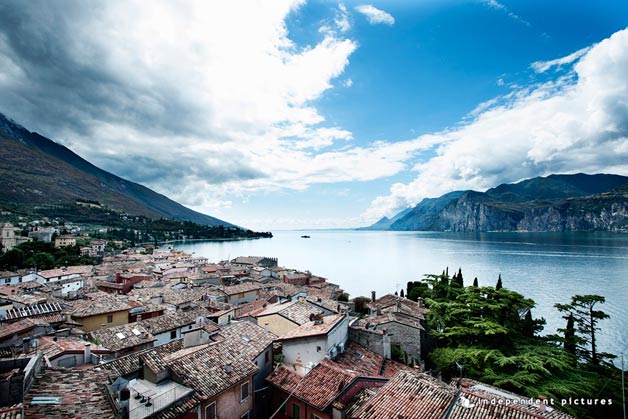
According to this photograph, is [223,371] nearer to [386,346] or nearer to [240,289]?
[386,346]

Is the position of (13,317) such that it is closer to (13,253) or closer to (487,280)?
(13,253)

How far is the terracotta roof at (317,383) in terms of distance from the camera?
1409 cm

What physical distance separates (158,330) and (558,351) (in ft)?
93.2

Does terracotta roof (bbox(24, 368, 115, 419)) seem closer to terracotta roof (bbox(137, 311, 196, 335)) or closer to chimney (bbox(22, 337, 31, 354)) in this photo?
chimney (bbox(22, 337, 31, 354))

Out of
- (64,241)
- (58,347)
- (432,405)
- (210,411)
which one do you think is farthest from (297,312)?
(64,241)

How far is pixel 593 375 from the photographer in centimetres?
2077

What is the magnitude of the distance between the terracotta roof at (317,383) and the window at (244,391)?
65.4 inches

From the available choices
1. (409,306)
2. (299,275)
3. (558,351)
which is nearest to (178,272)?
(299,275)

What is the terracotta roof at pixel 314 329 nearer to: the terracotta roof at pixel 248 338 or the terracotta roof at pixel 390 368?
the terracotta roof at pixel 248 338

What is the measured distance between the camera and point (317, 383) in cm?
1507

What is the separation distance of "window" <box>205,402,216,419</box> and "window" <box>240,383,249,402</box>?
5.37ft

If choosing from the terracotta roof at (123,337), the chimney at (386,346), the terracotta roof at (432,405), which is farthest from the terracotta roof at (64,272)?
the terracotta roof at (432,405)

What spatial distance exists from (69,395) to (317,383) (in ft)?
31.8

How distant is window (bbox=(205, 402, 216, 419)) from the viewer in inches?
492
